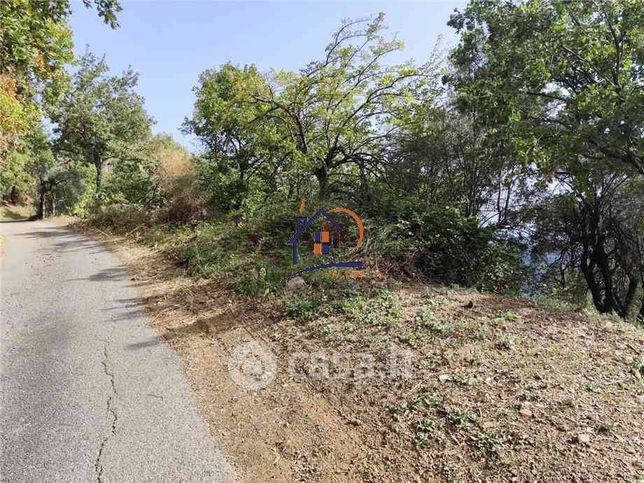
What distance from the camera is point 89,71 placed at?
1869cm

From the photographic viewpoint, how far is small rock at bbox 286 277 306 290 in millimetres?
5500

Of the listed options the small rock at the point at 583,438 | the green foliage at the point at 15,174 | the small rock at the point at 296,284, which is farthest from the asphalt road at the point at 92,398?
the green foliage at the point at 15,174

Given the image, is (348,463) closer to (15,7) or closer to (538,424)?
(538,424)

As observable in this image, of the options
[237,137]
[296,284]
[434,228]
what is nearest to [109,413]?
[296,284]

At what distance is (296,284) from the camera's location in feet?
18.2

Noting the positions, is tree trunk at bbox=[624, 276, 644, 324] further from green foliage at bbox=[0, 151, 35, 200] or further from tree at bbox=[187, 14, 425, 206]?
green foliage at bbox=[0, 151, 35, 200]

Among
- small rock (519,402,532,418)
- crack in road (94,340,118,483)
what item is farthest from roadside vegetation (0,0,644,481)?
crack in road (94,340,118,483)

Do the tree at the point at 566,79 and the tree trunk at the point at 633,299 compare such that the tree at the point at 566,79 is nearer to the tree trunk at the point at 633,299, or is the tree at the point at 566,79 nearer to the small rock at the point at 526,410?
the small rock at the point at 526,410

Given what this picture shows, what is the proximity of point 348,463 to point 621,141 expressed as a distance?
6.78 metres

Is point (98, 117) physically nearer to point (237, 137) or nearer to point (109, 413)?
point (237, 137)

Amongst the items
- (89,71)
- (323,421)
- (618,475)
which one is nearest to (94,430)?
(323,421)

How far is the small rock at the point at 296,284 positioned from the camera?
5.50 m

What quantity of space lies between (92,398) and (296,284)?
2906 millimetres

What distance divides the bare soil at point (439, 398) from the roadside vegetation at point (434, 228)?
0.02 m
